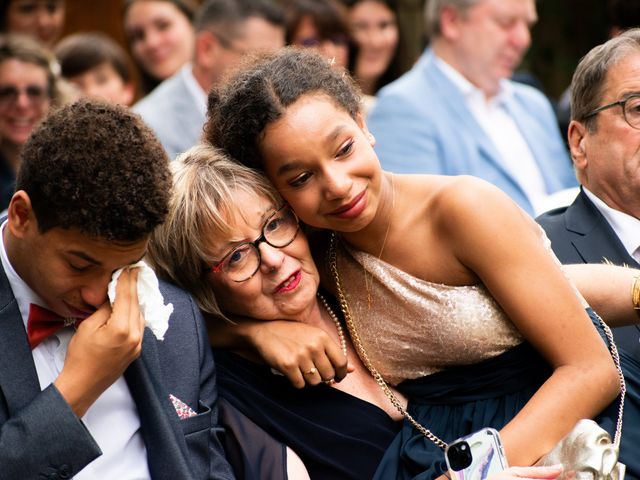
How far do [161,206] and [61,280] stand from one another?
0.28 m

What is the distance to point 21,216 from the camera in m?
2.34

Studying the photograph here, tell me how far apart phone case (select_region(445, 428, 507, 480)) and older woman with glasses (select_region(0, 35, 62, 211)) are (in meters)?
3.51

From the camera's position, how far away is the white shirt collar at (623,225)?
3.33 meters

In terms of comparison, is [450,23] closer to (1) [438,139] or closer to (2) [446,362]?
(1) [438,139]

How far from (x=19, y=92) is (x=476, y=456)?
3.73 metres

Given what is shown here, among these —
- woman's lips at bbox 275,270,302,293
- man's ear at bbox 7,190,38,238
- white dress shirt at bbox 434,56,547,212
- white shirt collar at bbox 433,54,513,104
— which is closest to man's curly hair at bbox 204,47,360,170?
woman's lips at bbox 275,270,302,293

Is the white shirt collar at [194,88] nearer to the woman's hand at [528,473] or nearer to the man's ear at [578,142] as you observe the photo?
the man's ear at [578,142]

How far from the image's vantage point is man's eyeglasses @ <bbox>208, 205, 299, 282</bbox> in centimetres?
276

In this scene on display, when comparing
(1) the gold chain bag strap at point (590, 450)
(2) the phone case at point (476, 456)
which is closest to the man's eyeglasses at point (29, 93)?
(1) the gold chain bag strap at point (590, 450)

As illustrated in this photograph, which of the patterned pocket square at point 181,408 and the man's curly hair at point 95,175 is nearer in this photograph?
the man's curly hair at point 95,175

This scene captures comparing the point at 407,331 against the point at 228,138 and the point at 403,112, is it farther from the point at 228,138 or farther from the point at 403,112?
the point at 403,112

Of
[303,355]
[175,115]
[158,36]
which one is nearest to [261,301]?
[303,355]

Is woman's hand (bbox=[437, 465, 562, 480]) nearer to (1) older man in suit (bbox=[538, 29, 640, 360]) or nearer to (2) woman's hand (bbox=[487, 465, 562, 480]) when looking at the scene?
(2) woman's hand (bbox=[487, 465, 562, 480])

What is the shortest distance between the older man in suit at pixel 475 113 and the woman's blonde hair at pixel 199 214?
80.5 inches
